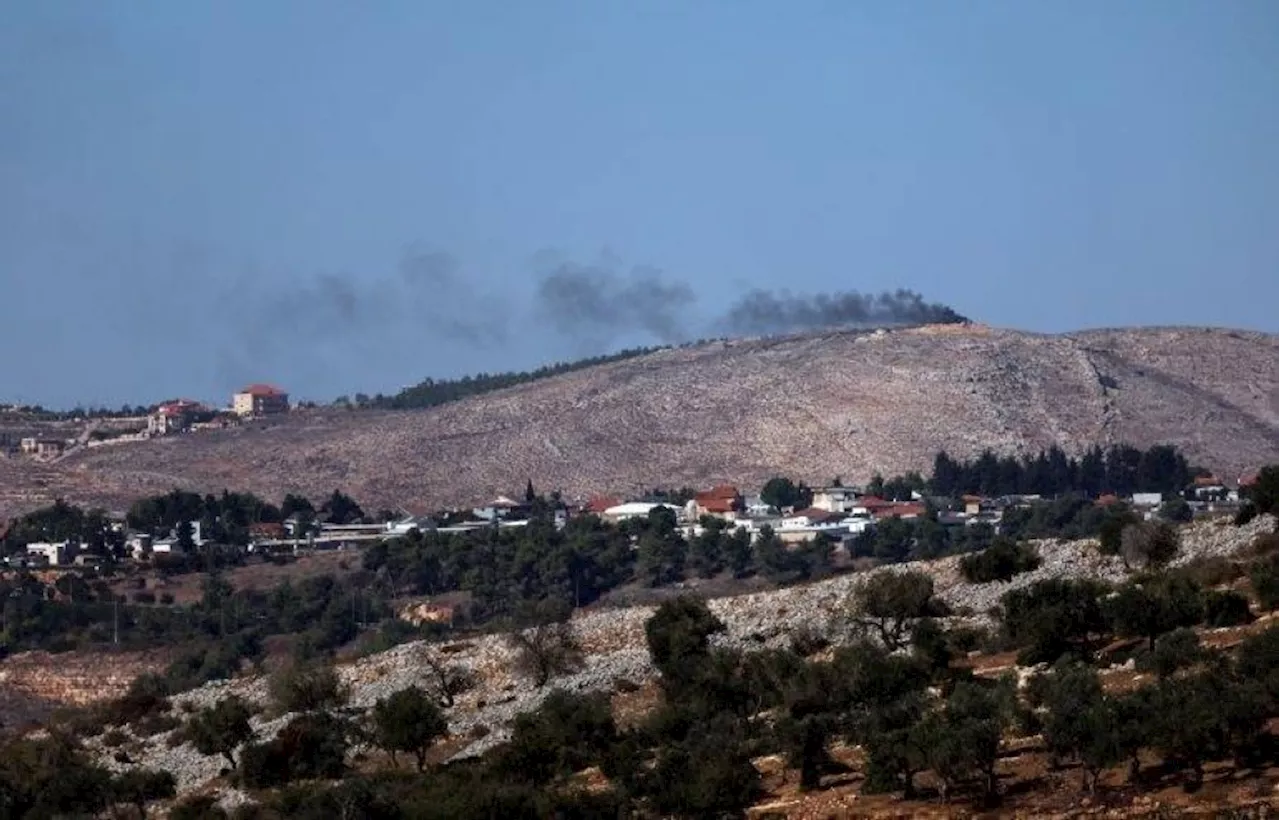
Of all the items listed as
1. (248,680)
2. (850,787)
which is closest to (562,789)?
(850,787)

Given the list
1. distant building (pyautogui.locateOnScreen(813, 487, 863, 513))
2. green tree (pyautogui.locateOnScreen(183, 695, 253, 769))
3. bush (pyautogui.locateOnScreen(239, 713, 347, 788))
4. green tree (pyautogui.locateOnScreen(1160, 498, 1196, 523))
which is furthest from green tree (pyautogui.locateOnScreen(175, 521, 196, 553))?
bush (pyautogui.locateOnScreen(239, 713, 347, 788))

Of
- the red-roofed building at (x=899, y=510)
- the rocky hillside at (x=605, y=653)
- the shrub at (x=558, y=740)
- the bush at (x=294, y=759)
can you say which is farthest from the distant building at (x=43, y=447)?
the shrub at (x=558, y=740)

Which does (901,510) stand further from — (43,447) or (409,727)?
(43,447)

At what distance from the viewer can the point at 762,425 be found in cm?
14025

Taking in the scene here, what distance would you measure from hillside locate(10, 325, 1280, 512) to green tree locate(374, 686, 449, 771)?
277 feet

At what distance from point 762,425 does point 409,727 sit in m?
97.2

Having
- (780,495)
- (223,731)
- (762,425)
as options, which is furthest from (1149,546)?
(762,425)

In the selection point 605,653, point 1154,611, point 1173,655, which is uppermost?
point 605,653

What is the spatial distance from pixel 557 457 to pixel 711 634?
8618 cm

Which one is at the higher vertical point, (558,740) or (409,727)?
(409,727)

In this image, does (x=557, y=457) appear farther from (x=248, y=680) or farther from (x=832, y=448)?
(x=248, y=680)

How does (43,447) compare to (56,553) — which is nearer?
(56,553)

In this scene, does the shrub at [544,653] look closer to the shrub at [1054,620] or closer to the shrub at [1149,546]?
the shrub at [1054,620]

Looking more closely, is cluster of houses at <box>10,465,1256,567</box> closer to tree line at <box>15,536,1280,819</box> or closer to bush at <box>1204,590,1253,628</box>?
tree line at <box>15,536,1280,819</box>
